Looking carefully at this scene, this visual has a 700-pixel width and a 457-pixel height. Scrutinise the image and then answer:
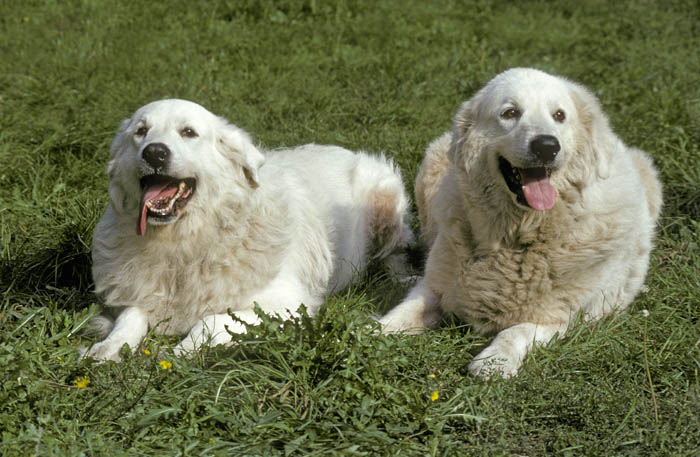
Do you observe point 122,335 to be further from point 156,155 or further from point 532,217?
point 532,217

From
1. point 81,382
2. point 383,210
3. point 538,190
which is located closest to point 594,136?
point 538,190

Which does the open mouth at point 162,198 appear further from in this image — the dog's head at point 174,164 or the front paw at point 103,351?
the front paw at point 103,351

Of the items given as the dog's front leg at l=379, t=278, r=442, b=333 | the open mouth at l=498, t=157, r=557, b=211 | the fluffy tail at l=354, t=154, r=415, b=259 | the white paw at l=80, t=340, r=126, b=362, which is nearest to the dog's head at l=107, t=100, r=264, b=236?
the white paw at l=80, t=340, r=126, b=362

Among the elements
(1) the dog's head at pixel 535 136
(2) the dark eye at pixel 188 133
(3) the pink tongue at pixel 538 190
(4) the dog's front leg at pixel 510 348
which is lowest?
(4) the dog's front leg at pixel 510 348

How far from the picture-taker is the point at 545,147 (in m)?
3.70

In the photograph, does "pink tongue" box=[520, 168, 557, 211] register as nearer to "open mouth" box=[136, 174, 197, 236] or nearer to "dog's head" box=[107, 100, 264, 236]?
"dog's head" box=[107, 100, 264, 236]

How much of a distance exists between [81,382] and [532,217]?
2.42m

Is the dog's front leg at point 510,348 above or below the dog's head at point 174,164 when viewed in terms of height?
below

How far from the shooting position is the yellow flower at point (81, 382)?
3219 millimetres

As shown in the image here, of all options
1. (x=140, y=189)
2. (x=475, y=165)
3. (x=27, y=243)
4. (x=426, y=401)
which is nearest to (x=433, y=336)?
(x=426, y=401)

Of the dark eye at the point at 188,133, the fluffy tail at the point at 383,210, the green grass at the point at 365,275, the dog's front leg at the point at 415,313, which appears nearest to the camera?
the green grass at the point at 365,275

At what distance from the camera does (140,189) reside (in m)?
3.95

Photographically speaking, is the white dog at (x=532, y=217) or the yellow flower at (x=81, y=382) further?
the white dog at (x=532, y=217)

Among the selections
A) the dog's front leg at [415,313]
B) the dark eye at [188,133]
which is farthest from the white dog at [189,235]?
the dog's front leg at [415,313]
